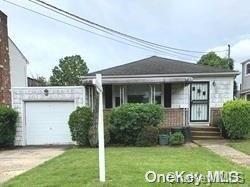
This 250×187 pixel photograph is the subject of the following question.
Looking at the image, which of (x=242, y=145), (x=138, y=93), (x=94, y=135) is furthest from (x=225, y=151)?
(x=138, y=93)

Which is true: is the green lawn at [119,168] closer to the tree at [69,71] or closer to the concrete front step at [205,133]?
the concrete front step at [205,133]

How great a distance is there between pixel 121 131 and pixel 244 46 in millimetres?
24997

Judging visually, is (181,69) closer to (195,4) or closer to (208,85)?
(208,85)

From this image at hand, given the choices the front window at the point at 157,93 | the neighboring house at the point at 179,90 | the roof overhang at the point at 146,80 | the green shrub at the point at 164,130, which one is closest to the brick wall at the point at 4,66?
the neighboring house at the point at 179,90

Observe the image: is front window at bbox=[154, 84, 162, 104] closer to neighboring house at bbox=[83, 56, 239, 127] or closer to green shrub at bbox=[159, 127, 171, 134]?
neighboring house at bbox=[83, 56, 239, 127]

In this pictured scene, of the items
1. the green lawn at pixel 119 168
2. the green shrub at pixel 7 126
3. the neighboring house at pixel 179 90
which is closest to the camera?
the green lawn at pixel 119 168

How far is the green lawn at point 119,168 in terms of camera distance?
286 inches

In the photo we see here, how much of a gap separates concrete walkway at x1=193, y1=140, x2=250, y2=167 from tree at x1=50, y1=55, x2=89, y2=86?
30.9 meters

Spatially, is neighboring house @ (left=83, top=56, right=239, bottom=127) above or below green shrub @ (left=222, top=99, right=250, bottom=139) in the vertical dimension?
above

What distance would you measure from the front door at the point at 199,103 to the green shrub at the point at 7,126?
28.4 ft

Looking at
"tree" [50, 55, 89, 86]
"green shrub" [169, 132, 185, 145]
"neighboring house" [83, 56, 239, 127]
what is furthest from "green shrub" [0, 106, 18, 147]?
"tree" [50, 55, 89, 86]

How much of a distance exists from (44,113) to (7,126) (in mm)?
1737

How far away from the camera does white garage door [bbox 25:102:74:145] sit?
16062 millimetres

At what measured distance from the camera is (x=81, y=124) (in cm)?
1464
